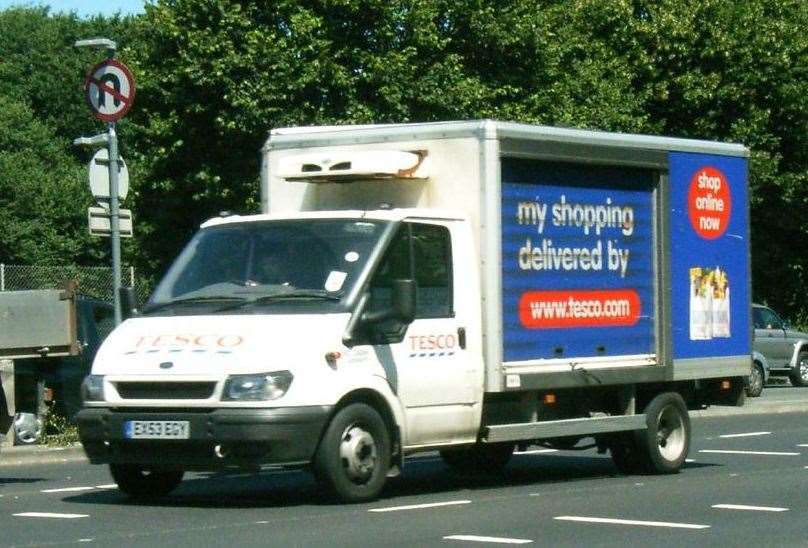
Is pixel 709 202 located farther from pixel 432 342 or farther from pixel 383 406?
pixel 383 406

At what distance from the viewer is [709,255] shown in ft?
53.5

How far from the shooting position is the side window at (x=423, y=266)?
13047mm

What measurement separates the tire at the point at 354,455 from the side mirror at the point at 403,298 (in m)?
0.70

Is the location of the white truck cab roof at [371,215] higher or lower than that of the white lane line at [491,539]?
higher

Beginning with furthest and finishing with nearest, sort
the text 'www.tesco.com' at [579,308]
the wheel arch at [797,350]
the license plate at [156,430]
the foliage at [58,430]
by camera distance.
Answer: the wheel arch at [797,350] < the foliage at [58,430] < the text 'www.tesco.com' at [579,308] < the license plate at [156,430]

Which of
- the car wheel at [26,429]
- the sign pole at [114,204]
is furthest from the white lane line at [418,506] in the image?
the sign pole at [114,204]

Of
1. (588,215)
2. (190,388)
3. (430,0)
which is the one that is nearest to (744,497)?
(588,215)

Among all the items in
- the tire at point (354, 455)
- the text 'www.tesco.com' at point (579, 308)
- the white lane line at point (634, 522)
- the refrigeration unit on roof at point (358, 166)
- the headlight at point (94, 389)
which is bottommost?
the white lane line at point (634, 522)

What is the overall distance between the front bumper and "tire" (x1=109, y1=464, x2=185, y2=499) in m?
0.70

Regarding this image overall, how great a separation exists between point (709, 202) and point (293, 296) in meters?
5.15

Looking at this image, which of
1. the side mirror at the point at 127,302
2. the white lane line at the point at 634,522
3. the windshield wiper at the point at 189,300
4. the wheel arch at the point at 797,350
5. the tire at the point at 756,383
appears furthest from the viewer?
the wheel arch at the point at 797,350

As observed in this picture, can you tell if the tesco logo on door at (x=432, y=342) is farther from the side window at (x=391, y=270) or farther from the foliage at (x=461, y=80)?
the foliage at (x=461, y=80)

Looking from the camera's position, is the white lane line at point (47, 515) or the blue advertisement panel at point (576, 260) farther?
the blue advertisement panel at point (576, 260)

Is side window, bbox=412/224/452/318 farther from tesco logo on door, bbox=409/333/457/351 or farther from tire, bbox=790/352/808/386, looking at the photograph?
tire, bbox=790/352/808/386
